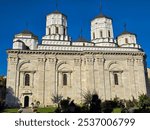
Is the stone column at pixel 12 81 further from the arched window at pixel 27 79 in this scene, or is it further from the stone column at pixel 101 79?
the stone column at pixel 101 79

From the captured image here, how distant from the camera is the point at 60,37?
1372 inches

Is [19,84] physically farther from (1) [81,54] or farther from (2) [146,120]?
(2) [146,120]

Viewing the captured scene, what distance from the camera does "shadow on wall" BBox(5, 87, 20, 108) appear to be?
29812 mm

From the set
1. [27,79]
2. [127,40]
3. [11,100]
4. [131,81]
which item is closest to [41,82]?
[27,79]

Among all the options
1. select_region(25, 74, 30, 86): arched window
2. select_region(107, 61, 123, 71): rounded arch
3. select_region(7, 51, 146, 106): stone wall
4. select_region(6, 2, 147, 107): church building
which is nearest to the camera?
select_region(7, 51, 146, 106): stone wall

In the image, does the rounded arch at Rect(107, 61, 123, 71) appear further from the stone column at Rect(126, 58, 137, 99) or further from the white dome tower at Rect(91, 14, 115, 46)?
the white dome tower at Rect(91, 14, 115, 46)

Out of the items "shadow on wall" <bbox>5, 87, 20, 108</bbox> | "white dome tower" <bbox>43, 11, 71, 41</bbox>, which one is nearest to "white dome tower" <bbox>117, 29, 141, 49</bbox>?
"white dome tower" <bbox>43, 11, 71, 41</bbox>

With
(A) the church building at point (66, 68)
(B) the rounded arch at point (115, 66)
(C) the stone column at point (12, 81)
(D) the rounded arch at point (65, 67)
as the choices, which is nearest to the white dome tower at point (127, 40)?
(A) the church building at point (66, 68)

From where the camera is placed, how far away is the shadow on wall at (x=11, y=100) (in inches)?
1174

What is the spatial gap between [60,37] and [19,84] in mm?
9710

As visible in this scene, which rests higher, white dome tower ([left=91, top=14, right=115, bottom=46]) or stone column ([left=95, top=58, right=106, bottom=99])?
white dome tower ([left=91, top=14, right=115, bottom=46])

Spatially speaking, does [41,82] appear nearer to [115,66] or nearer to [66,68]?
[66,68]

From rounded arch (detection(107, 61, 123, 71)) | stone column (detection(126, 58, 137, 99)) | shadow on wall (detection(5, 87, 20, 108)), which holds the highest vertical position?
rounded arch (detection(107, 61, 123, 71))

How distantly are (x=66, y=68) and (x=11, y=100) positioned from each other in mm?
8976
